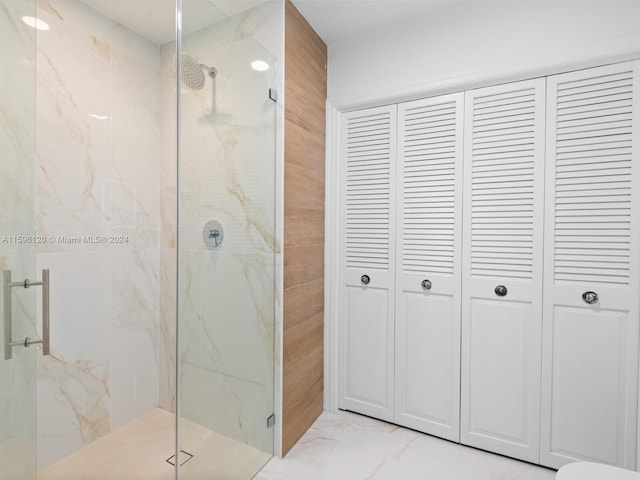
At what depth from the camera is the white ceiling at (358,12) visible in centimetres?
181

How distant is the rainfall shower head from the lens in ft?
4.03

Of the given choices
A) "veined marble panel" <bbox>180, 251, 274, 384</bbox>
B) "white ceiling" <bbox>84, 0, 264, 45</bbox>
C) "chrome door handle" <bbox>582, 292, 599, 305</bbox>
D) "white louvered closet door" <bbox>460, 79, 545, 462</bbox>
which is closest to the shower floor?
"veined marble panel" <bbox>180, 251, 274, 384</bbox>

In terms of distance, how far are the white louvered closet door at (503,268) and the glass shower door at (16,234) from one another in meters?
1.76

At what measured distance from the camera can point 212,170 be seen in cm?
137

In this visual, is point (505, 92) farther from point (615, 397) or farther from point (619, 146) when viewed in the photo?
point (615, 397)

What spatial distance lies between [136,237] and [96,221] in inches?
9.5

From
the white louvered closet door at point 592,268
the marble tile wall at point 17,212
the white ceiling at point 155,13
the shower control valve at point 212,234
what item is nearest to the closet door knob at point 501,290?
the white louvered closet door at point 592,268

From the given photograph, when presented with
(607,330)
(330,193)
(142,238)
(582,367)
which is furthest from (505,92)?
(142,238)

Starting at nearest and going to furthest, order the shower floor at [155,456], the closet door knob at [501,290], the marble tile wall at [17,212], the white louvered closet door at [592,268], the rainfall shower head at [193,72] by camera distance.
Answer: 1. the marble tile wall at [17,212]
2. the rainfall shower head at [193,72]
3. the shower floor at [155,456]
4. the white louvered closet door at [592,268]
5. the closet door knob at [501,290]

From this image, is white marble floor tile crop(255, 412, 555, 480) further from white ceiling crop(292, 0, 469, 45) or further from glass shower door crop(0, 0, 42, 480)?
white ceiling crop(292, 0, 469, 45)

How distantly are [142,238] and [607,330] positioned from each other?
239 cm

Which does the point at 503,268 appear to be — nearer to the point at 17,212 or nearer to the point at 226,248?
the point at 226,248

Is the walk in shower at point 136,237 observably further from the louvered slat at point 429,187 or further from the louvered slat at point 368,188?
the louvered slat at point 429,187

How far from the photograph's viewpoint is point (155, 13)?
194cm
